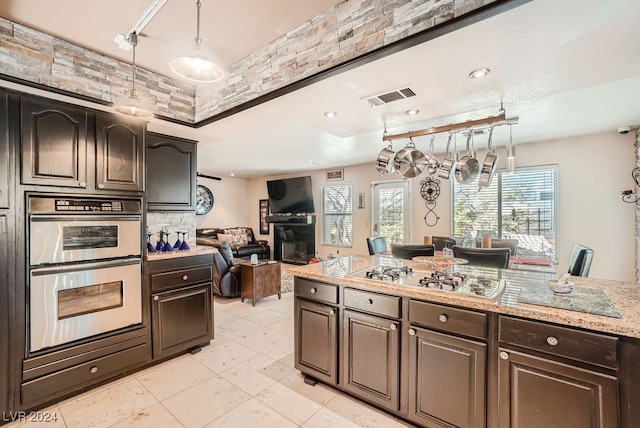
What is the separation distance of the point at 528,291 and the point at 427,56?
153 cm

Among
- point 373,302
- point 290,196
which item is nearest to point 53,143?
point 373,302

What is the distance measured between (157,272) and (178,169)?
3.59 feet

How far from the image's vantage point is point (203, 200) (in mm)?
8023

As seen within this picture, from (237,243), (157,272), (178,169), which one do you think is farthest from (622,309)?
(237,243)

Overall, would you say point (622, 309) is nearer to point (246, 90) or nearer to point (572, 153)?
point (246, 90)

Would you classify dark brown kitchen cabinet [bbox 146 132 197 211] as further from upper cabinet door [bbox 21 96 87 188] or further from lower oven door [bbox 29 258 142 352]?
lower oven door [bbox 29 258 142 352]

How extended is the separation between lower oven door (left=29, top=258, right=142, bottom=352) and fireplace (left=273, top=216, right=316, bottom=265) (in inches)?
209

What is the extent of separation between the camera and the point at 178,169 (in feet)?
9.98

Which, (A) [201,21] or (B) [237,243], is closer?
(A) [201,21]

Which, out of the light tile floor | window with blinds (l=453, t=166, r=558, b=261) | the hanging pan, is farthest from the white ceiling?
the light tile floor

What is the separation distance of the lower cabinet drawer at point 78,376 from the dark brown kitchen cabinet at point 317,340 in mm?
1428

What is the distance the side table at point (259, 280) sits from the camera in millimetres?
4391

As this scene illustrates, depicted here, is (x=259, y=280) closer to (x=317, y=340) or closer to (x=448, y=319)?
(x=317, y=340)

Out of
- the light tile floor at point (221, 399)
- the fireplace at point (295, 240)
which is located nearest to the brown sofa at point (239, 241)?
the fireplace at point (295, 240)
